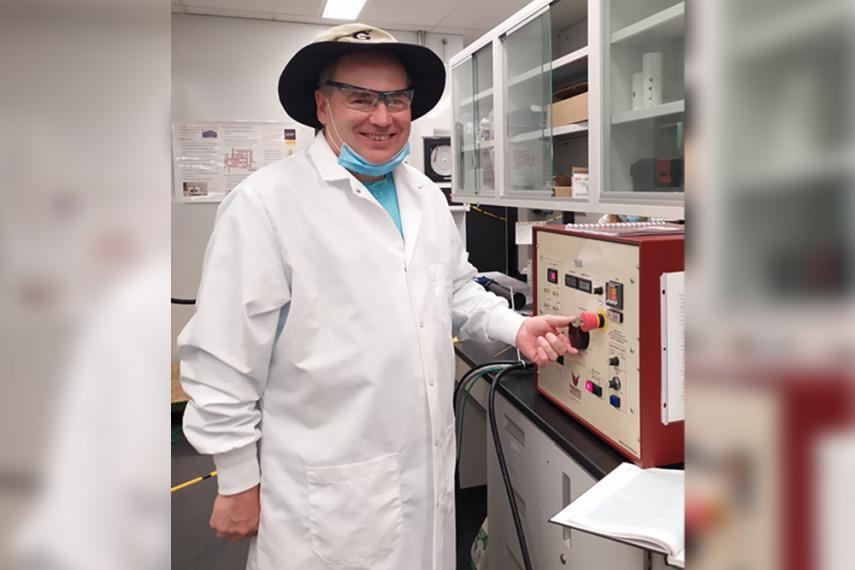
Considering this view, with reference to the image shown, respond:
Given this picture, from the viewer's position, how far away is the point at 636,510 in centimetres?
104

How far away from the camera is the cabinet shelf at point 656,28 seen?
4.66 feet

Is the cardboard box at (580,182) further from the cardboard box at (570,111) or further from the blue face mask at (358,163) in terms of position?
the blue face mask at (358,163)

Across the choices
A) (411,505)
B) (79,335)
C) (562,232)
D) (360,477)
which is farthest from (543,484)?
(79,335)

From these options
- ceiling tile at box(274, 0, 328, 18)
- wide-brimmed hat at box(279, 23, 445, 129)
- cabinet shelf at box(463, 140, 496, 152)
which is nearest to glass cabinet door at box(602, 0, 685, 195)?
wide-brimmed hat at box(279, 23, 445, 129)

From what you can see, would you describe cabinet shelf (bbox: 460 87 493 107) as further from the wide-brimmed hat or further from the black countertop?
the black countertop

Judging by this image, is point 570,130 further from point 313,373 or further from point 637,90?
point 313,373

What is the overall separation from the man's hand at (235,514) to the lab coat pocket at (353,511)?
160 mm

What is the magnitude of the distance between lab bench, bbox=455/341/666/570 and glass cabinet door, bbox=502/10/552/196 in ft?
2.31

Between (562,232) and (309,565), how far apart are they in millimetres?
984

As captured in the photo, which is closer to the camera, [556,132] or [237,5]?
[556,132]

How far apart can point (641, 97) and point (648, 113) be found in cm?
11

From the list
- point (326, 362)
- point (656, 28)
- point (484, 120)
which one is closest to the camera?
point (326, 362)

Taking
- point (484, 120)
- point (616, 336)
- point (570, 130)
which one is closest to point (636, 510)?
point (616, 336)

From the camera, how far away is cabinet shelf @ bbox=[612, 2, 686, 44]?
1422 millimetres
